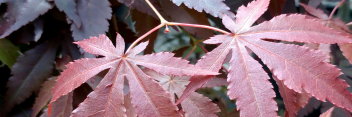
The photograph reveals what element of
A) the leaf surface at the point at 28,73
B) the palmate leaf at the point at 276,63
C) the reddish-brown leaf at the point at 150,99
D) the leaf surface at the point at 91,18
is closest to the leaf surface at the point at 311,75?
the palmate leaf at the point at 276,63

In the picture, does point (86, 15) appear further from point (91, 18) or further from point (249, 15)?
point (249, 15)

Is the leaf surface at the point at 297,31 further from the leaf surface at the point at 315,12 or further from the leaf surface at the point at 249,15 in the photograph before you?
the leaf surface at the point at 315,12

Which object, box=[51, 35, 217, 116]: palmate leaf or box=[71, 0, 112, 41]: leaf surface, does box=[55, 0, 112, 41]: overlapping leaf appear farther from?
box=[51, 35, 217, 116]: palmate leaf

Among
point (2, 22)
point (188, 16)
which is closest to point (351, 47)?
point (188, 16)

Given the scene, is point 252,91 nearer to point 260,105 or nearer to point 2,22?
point 260,105

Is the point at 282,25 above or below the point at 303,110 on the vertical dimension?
above

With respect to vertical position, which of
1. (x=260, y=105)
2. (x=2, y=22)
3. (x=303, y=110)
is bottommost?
(x=303, y=110)

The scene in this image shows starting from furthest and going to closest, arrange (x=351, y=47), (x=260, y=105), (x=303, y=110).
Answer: (x=303, y=110) < (x=351, y=47) < (x=260, y=105)
